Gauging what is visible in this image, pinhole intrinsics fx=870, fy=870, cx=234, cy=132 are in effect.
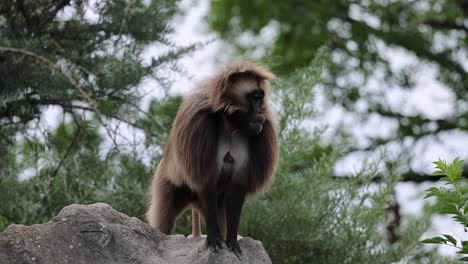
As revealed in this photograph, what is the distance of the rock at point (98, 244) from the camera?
4.78 meters

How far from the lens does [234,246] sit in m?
5.39

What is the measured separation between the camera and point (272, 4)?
19125 mm

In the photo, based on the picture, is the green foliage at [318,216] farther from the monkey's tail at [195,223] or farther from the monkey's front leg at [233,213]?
the monkey's front leg at [233,213]

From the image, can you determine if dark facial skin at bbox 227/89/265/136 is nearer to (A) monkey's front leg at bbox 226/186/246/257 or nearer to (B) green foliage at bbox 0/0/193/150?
(A) monkey's front leg at bbox 226/186/246/257

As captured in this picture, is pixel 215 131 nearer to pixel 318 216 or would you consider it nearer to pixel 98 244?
pixel 98 244

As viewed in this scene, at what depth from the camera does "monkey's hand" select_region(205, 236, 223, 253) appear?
5.26 metres

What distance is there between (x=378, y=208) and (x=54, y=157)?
3.05m

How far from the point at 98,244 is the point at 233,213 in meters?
1.01

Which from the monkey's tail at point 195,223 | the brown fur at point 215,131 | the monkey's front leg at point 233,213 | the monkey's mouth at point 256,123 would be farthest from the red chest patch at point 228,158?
the monkey's tail at point 195,223

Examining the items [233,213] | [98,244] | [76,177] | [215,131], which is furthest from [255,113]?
[76,177]

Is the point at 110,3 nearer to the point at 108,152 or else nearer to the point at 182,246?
the point at 108,152

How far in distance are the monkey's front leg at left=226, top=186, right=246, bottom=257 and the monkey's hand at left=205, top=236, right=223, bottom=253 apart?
0.09 m

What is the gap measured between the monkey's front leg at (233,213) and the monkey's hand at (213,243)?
0.09 meters

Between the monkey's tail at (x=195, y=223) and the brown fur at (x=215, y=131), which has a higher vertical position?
the brown fur at (x=215, y=131)
